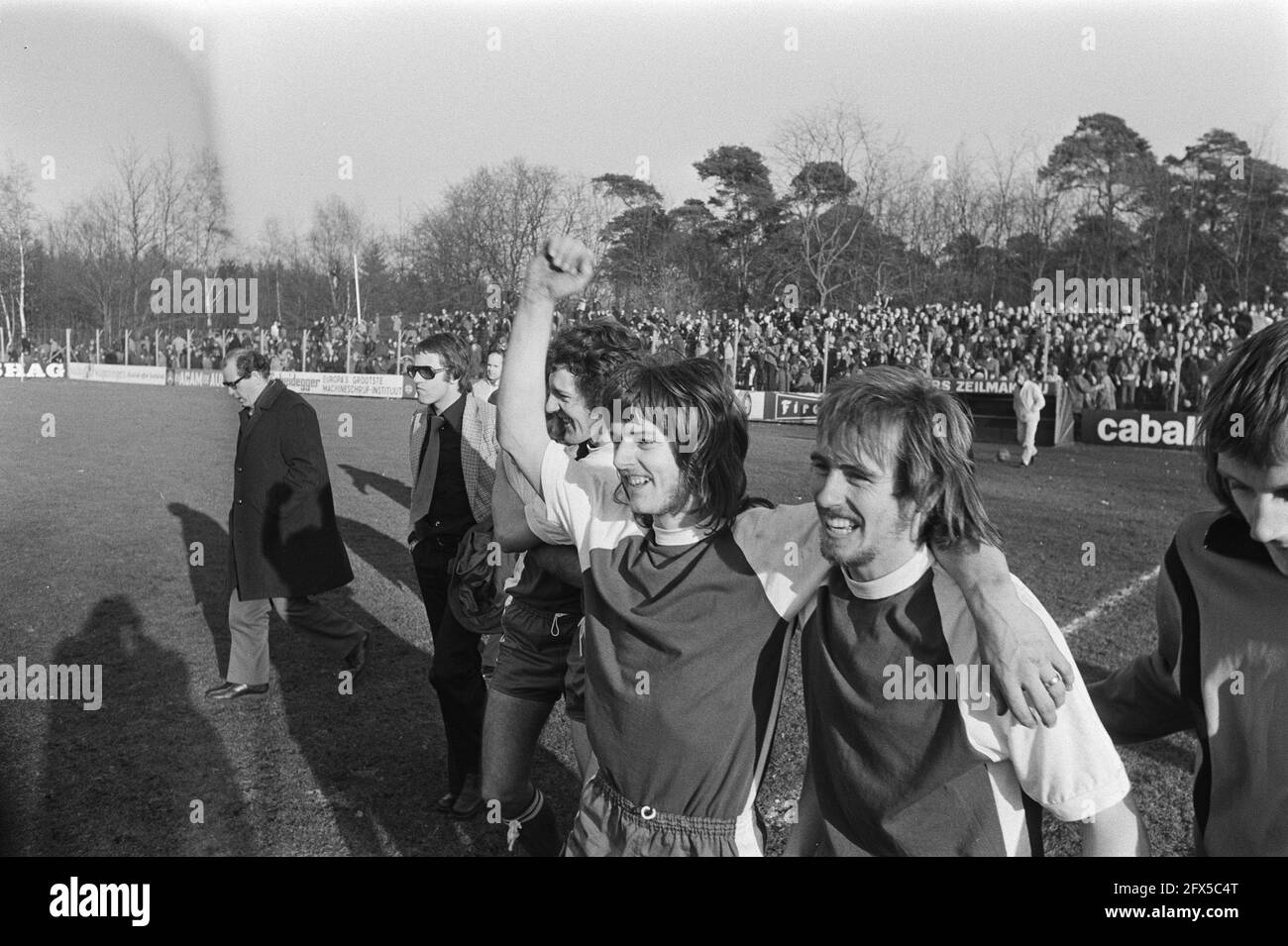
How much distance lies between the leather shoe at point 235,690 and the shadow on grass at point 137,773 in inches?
6.0

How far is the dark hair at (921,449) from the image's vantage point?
1.79 metres

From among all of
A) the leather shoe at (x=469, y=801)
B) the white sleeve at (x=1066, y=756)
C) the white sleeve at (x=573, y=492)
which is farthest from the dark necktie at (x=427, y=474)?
the white sleeve at (x=1066, y=756)

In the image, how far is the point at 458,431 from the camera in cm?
480

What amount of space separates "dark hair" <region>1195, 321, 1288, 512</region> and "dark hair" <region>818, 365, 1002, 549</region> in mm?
391

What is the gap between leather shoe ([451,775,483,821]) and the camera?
413cm

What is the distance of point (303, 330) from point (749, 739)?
36.1 m

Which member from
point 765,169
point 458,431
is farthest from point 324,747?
point 765,169

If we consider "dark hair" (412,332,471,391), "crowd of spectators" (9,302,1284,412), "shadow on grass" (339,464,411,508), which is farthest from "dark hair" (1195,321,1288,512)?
"crowd of spectators" (9,302,1284,412)

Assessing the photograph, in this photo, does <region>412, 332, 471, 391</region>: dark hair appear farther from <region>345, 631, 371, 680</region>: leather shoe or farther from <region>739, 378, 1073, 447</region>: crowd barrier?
<region>739, 378, 1073, 447</region>: crowd barrier

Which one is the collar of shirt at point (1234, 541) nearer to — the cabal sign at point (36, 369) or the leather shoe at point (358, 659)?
the leather shoe at point (358, 659)

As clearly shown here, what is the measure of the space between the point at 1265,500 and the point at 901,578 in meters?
0.58

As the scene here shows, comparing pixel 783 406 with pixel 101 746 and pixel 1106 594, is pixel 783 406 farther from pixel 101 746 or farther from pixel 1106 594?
pixel 101 746

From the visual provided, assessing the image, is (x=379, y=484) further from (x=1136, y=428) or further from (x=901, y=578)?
(x=1136, y=428)
